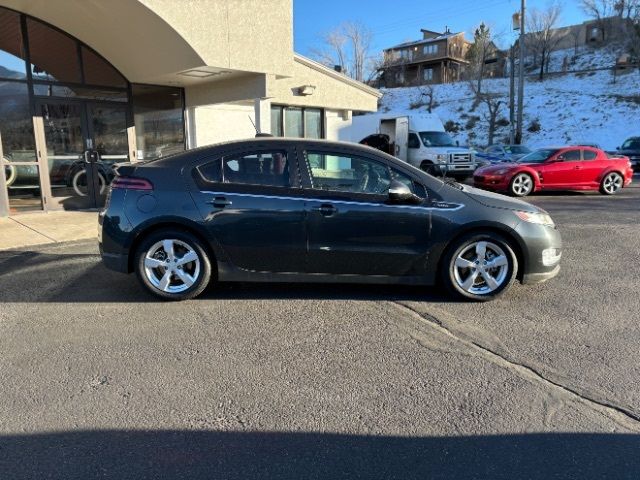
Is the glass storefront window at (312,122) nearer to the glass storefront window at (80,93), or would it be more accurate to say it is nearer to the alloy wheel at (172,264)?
the glass storefront window at (80,93)

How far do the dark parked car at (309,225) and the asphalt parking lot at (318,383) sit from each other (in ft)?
1.06

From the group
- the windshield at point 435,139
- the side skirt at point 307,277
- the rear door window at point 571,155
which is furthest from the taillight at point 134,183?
the windshield at point 435,139

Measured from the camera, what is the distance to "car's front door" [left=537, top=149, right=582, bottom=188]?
14.1m

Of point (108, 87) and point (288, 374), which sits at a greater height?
point (108, 87)

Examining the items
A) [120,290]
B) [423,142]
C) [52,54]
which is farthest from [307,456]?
[423,142]

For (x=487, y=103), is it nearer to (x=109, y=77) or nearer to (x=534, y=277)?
(x=109, y=77)

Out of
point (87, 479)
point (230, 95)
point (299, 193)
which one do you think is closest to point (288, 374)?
point (87, 479)

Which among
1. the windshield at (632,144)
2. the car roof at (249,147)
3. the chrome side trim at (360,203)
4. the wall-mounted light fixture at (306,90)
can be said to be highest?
the wall-mounted light fixture at (306,90)

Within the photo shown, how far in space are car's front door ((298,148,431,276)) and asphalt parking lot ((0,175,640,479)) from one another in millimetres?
409

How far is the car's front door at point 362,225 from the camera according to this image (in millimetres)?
4727

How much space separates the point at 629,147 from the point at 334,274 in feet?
80.4

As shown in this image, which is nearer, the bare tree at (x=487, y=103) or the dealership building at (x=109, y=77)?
the dealership building at (x=109, y=77)

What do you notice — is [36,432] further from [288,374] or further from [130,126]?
[130,126]

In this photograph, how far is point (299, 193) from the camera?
4781mm
